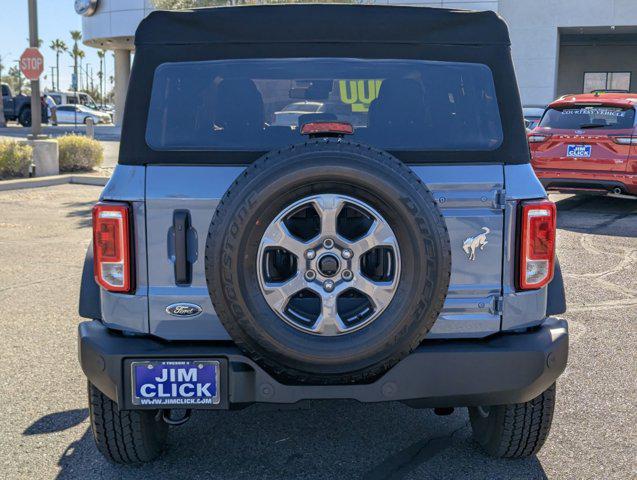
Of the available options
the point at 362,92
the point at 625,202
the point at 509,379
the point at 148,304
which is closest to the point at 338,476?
the point at 509,379

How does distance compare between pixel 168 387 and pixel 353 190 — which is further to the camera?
pixel 168 387

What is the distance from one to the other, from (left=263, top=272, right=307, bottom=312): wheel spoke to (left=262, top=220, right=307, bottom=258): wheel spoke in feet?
0.29

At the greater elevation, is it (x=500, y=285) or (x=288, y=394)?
(x=500, y=285)

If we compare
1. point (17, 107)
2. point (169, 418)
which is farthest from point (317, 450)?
point (17, 107)

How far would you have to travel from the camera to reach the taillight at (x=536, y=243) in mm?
2988

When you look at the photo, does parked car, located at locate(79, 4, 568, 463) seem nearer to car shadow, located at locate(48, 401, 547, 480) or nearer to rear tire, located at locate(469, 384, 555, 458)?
rear tire, located at locate(469, 384, 555, 458)

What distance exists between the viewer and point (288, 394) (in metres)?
2.84

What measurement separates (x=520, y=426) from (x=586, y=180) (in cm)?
→ 811

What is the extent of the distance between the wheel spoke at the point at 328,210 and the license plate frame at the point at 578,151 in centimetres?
891

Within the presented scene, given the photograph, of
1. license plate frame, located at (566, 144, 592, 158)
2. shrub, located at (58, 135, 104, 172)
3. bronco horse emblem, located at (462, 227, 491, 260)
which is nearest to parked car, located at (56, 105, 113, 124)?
shrub, located at (58, 135, 104, 172)

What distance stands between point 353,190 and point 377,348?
1.82 ft

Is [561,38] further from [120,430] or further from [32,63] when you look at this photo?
[120,430]

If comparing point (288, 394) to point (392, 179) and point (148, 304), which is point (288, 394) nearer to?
point (148, 304)

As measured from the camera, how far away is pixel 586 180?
35.3ft
